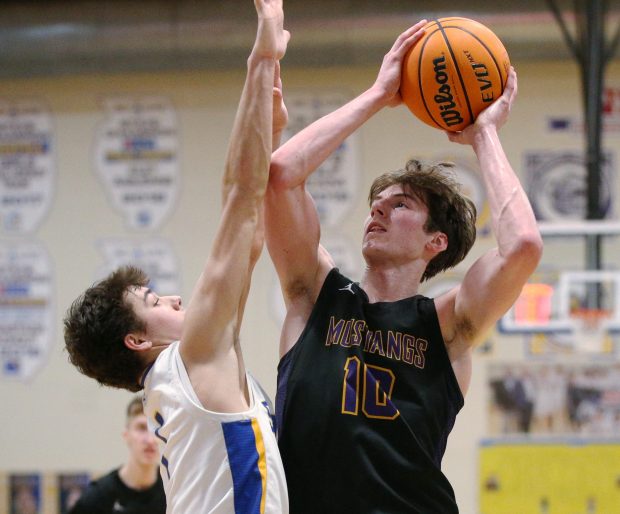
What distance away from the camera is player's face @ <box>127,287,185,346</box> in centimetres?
262

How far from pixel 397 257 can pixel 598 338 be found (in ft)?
15.7

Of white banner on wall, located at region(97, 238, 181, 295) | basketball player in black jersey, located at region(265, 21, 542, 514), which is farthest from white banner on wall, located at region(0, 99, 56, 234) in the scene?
basketball player in black jersey, located at region(265, 21, 542, 514)

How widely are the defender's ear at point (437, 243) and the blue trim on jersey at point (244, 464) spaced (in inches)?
31.8

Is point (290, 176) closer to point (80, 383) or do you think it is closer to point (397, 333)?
point (397, 333)

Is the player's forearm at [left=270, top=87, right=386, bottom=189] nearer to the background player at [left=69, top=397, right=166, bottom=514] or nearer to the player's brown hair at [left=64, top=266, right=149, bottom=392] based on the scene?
the player's brown hair at [left=64, top=266, right=149, bottom=392]

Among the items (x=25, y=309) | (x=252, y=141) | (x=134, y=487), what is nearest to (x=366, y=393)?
(x=252, y=141)

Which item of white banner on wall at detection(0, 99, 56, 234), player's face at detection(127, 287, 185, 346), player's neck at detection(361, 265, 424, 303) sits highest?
white banner on wall at detection(0, 99, 56, 234)

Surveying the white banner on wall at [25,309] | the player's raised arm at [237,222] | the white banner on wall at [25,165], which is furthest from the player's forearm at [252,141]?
the white banner on wall at [25,165]

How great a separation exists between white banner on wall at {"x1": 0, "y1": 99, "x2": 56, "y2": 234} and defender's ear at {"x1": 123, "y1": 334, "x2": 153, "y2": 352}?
6.31 m

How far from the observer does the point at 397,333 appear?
257 centimetres

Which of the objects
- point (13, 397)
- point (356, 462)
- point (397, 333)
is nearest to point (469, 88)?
point (397, 333)

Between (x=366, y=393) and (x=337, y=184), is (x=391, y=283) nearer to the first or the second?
(x=366, y=393)

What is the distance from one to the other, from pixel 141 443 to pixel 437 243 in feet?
11.2

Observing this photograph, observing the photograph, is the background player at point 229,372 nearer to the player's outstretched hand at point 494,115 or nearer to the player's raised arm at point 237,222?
the player's raised arm at point 237,222
